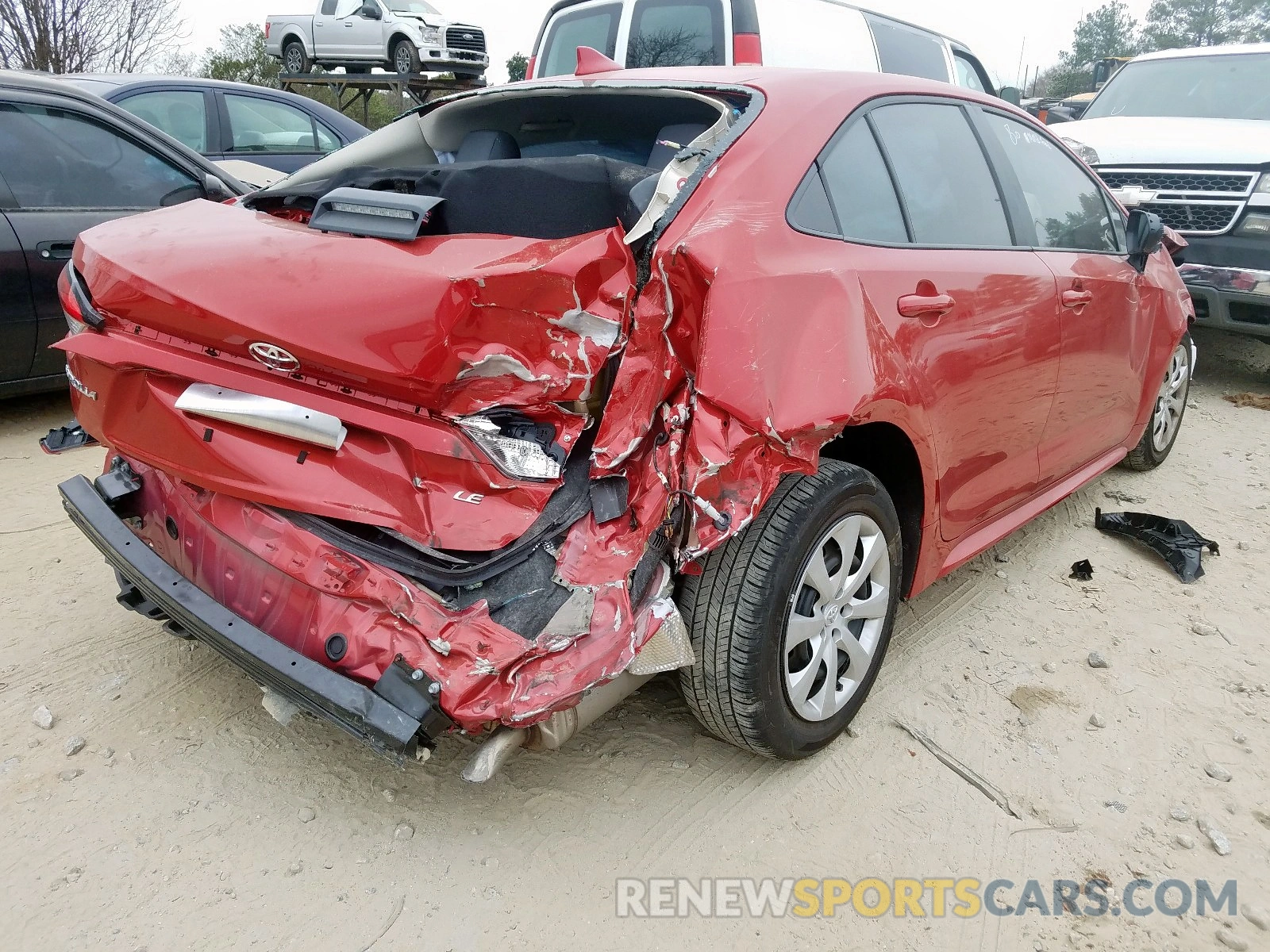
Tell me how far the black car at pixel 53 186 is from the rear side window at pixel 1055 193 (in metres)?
3.12

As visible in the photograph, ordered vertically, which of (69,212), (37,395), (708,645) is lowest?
(37,395)

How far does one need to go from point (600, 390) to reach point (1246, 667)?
7.82ft

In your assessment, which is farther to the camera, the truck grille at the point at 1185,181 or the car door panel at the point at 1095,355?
the truck grille at the point at 1185,181

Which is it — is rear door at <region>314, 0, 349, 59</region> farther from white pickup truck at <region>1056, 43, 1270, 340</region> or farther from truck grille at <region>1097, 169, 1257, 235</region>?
truck grille at <region>1097, 169, 1257, 235</region>

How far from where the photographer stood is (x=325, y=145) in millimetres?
7223

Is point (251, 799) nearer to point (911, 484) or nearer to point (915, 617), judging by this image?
point (911, 484)

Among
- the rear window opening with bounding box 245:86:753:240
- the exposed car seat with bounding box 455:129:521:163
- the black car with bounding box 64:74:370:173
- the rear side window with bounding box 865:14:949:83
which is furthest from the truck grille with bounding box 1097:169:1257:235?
A: the black car with bounding box 64:74:370:173

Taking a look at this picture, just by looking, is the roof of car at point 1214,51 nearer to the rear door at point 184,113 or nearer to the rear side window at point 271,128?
the rear side window at point 271,128

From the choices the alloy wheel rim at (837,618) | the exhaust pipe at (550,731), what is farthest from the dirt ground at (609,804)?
the exhaust pipe at (550,731)

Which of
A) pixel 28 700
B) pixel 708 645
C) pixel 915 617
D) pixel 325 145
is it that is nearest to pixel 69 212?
pixel 28 700

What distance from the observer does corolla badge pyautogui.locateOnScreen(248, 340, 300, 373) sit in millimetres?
1859

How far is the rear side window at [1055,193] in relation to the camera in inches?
119

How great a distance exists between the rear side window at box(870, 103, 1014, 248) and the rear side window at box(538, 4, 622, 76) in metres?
3.52

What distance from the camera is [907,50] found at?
6.61m
